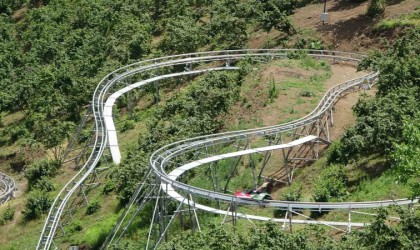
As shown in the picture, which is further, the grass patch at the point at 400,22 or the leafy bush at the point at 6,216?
the grass patch at the point at 400,22

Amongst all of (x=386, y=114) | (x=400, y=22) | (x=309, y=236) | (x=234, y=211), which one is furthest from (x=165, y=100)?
(x=309, y=236)

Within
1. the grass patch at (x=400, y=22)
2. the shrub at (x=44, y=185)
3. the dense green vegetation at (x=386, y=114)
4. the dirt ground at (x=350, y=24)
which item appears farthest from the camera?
the dirt ground at (x=350, y=24)

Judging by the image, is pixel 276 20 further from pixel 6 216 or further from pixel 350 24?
pixel 6 216

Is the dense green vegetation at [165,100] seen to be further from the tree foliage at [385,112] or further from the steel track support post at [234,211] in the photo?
the steel track support post at [234,211]

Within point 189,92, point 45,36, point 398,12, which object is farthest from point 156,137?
point 45,36

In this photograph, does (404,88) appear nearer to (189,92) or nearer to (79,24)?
(189,92)

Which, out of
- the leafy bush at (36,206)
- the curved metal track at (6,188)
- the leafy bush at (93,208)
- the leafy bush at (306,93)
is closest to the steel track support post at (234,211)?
the leafy bush at (93,208)
